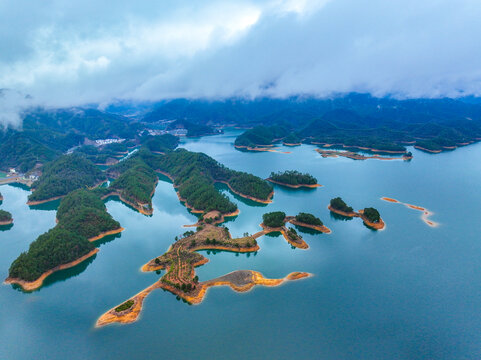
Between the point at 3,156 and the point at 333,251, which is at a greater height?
the point at 3,156

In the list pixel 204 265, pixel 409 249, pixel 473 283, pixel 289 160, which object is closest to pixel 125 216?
pixel 204 265

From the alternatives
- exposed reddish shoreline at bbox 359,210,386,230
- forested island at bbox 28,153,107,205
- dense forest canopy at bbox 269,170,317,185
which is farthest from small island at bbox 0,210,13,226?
exposed reddish shoreline at bbox 359,210,386,230

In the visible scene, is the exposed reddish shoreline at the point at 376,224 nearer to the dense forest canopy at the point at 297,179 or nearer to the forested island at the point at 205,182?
the forested island at the point at 205,182

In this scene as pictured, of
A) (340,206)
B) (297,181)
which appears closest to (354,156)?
(297,181)

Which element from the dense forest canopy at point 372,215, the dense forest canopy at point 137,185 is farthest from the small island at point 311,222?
the dense forest canopy at point 137,185

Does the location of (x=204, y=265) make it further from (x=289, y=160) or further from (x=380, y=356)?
(x=289, y=160)

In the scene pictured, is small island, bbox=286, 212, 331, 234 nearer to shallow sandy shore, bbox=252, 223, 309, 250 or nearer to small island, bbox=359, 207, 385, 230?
shallow sandy shore, bbox=252, 223, 309, 250
